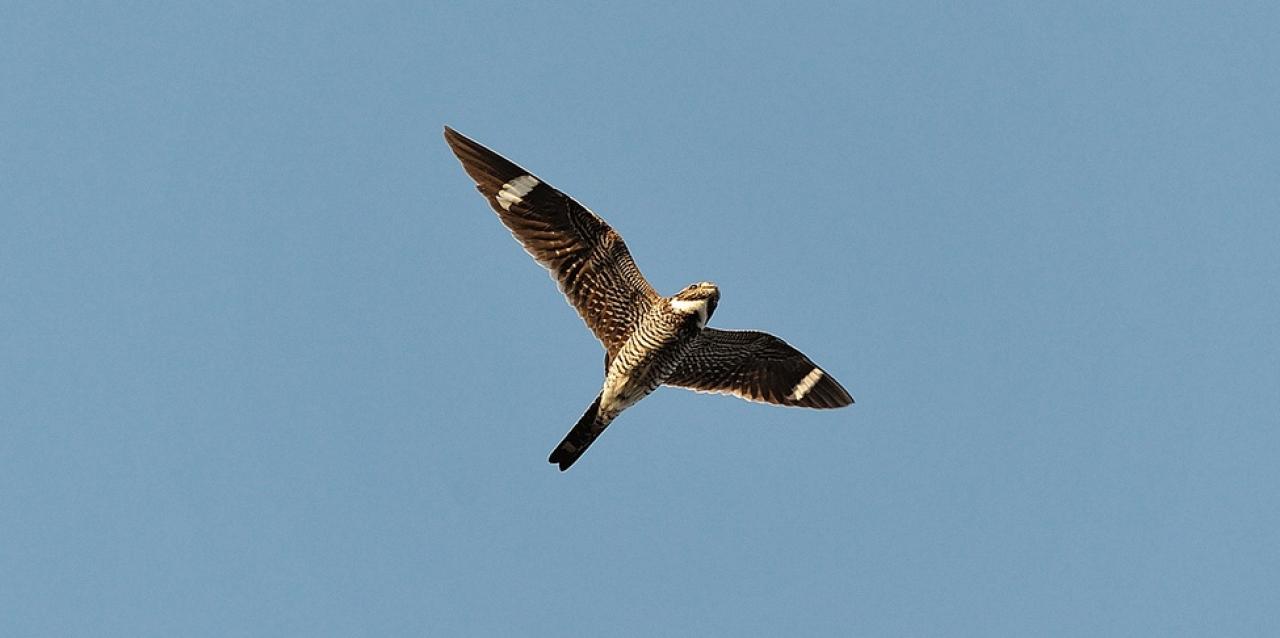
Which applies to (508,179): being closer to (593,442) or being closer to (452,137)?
(452,137)

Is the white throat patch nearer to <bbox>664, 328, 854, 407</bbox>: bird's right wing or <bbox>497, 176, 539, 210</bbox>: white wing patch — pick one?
<bbox>664, 328, 854, 407</bbox>: bird's right wing

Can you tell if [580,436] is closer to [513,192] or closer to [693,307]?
[693,307]

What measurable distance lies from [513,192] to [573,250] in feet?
3.43

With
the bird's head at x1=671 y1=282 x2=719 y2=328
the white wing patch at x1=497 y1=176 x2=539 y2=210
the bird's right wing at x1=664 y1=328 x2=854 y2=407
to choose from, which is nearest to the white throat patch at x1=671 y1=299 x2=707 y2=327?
the bird's head at x1=671 y1=282 x2=719 y2=328

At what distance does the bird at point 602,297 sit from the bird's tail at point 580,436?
A: 0.01m

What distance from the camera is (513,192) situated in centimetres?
1928

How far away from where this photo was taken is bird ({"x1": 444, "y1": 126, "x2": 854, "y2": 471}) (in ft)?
61.5

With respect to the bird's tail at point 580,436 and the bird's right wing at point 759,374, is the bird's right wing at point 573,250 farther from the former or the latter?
the bird's right wing at point 759,374

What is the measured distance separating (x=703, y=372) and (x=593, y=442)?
1.90 metres

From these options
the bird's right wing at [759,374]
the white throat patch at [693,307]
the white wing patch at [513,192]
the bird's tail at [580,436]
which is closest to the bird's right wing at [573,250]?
the white wing patch at [513,192]

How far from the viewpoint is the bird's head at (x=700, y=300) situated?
18328mm

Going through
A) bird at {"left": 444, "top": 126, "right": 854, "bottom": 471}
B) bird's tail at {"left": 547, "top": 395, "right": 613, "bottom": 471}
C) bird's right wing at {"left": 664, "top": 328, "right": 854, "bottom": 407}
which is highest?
bird's right wing at {"left": 664, "top": 328, "right": 854, "bottom": 407}

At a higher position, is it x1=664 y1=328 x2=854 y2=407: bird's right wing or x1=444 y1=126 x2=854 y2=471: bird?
x1=664 y1=328 x2=854 y2=407: bird's right wing

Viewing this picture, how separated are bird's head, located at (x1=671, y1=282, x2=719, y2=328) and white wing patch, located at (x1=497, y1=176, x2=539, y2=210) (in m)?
2.46
